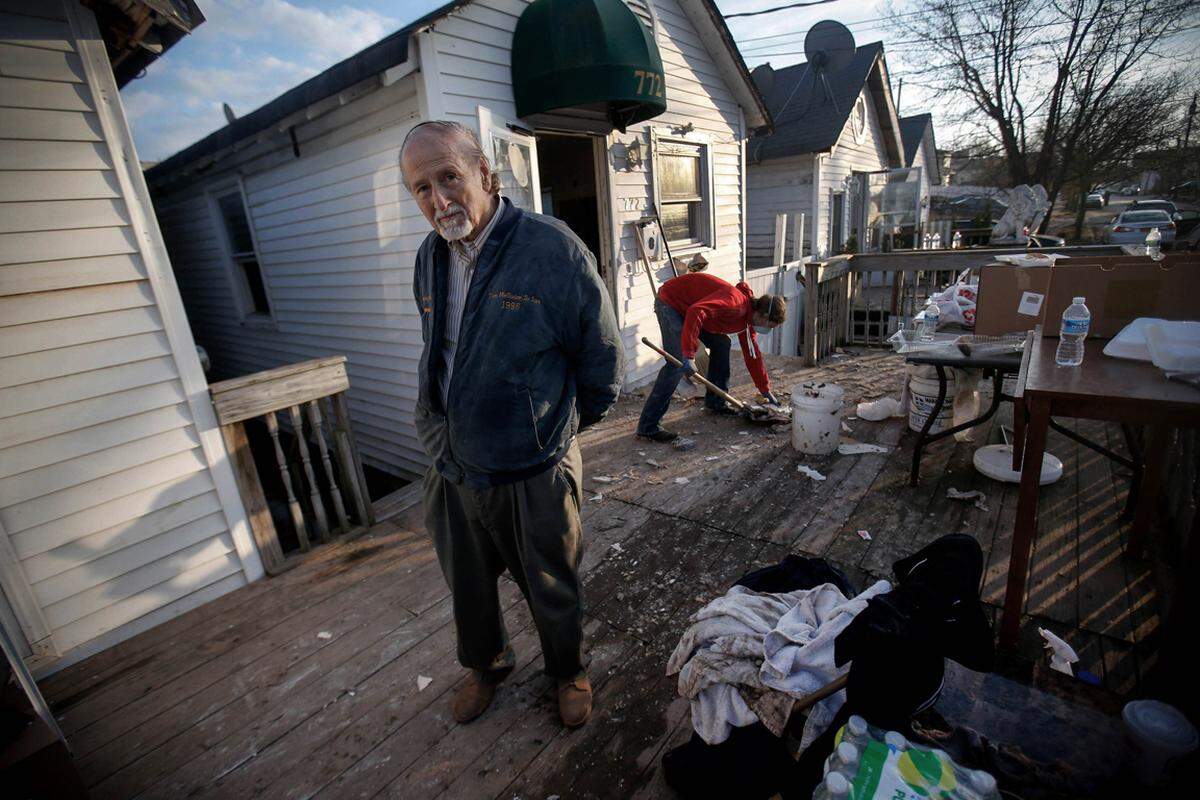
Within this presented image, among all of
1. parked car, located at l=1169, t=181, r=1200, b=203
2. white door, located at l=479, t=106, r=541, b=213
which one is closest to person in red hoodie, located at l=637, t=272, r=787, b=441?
white door, located at l=479, t=106, r=541, b=213

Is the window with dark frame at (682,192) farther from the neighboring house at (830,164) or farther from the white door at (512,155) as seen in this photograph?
the neighboring house at (830,164)

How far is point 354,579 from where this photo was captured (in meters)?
3.11

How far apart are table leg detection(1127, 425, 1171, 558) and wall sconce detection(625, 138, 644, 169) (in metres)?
4.93

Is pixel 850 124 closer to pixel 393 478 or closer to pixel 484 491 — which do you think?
pixel 393 478

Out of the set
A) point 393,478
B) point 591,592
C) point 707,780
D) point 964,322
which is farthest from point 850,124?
point 707,780

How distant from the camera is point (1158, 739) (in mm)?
1517

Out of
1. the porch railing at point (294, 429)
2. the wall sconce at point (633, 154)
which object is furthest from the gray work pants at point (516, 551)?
the wall sconce at point (633, 154)

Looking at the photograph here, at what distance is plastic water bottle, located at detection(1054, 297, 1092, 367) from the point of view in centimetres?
225

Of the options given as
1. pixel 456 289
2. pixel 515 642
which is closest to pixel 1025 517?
pixel 515 642

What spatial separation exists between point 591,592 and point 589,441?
2.21m

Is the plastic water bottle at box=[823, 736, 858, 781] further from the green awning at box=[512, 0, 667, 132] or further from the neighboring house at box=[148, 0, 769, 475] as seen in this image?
the green awning at box=[512, 0, 667, 132]

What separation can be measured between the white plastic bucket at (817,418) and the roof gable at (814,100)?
905 cm

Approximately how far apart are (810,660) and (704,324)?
3.48 metres

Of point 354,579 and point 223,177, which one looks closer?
point 354,579
